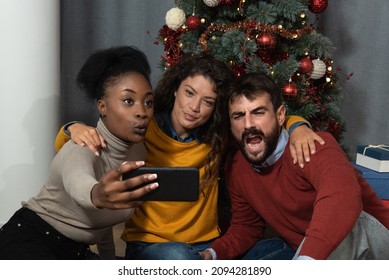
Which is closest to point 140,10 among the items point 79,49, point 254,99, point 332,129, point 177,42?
point 79,49

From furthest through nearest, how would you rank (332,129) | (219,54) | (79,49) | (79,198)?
1. (79,49)
2. (332,129)
3. (219,54)
4. (79,198)

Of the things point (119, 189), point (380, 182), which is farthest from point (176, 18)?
point (119, 189)

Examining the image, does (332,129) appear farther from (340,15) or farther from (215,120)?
(340,15)

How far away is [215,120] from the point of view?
5.95 feet

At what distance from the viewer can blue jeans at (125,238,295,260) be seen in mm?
1714

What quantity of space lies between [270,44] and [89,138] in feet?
3.38

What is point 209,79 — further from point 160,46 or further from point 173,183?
point 160,46

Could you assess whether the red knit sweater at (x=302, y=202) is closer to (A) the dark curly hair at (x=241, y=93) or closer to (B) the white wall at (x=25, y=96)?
(A) the dark curly hair at (x=241, y=93)

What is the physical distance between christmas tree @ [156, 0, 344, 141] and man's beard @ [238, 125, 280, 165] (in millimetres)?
598

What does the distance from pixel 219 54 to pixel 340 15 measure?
143cm

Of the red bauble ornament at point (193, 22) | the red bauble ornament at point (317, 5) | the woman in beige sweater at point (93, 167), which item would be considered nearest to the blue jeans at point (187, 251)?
the woman in beige sweater at point (93, 167)

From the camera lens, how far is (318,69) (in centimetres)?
236

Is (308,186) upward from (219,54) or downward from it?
downward

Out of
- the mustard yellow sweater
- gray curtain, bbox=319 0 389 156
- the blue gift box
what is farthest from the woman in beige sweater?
gray curtain, bbox=319 0 389 156
